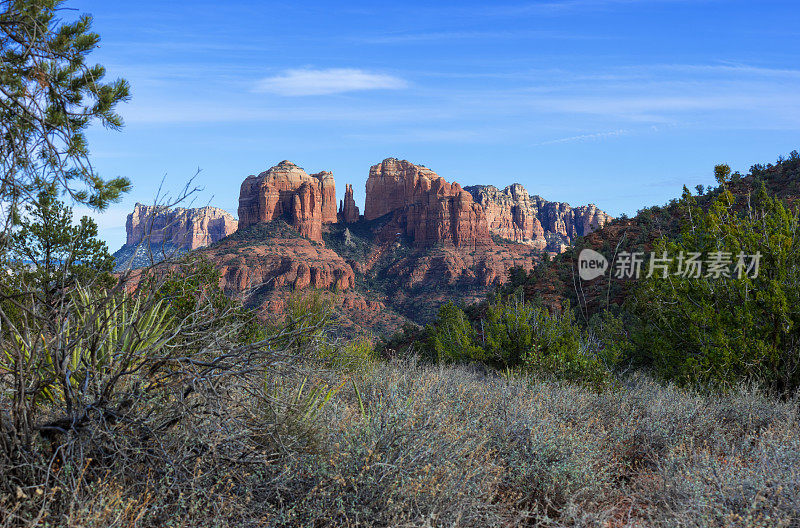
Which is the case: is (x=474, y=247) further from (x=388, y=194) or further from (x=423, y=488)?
(x=423, y=488)

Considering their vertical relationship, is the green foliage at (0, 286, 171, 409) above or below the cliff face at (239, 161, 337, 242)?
below

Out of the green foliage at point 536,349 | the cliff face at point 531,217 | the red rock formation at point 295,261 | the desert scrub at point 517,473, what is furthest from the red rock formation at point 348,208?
the desert scrub at point 517,473

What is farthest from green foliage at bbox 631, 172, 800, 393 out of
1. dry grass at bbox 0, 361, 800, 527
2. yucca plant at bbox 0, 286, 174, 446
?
yucca plant at bbox 0, 286, 174, 446

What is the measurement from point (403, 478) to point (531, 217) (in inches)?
5013

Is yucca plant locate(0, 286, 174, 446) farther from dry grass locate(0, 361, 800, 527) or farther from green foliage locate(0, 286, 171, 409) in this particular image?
dry grass locate(0, 361, 800, 527)

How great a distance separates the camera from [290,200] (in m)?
97.0

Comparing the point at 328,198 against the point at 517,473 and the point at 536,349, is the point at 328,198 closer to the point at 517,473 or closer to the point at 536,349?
the point at 536,349

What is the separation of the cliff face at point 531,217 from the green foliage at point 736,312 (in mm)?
104263

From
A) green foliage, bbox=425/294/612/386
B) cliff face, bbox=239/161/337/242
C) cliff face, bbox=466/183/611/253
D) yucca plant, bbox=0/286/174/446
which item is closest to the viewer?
yucca plant, bbox=0/286/174/446

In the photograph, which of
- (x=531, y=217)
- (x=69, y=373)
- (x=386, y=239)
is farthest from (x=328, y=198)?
(x=69, y=373)

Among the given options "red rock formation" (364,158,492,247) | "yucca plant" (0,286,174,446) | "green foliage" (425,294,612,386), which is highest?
"red rock formation" (364,158,492,247)

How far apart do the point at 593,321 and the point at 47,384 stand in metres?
20.2

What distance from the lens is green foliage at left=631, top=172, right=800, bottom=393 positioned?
27.9 ft

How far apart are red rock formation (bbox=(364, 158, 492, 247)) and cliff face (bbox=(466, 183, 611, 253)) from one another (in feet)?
49.0
